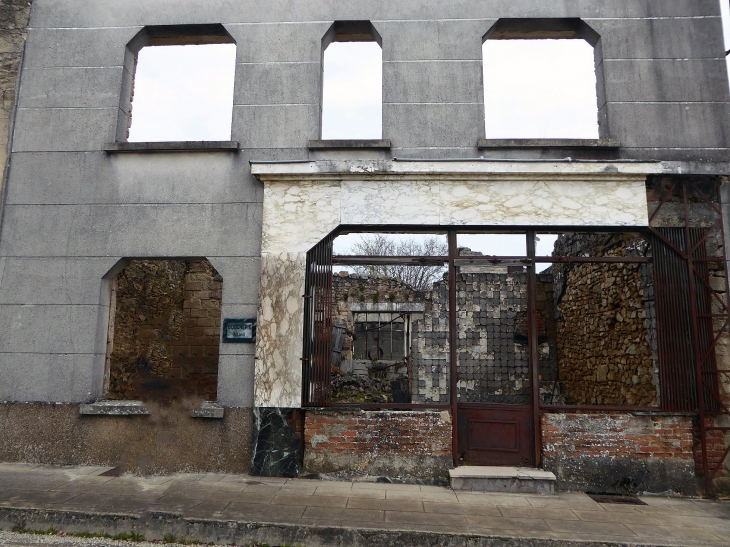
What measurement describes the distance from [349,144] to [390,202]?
92cm

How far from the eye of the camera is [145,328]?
10.3 m

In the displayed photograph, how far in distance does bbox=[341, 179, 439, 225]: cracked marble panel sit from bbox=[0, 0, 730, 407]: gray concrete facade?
43 cm

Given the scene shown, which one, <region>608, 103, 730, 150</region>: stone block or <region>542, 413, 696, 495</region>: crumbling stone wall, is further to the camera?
<region>608, 103, 730, 150</region>: stone block

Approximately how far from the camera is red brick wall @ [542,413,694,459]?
5.98 meters

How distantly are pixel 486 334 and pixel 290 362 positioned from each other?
563 cm

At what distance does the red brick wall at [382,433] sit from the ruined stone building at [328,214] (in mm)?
25

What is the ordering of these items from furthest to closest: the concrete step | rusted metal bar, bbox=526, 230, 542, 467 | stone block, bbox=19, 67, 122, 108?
stone block, bbox=19, 67, 122, 108 < rusted metal bar, bbox=526, 230, 542, 467 < the concrete step

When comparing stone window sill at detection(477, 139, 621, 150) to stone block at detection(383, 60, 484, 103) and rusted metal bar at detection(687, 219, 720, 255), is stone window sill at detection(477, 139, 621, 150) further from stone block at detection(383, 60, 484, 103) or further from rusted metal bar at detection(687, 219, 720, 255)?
rusted metal bar at detection(687, 219, 720, 255)

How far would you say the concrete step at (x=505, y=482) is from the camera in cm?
579

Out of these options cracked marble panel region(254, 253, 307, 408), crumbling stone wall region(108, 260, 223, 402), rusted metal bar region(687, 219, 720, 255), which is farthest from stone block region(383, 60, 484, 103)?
crumbling stone wall region(108, 260, 223, 402)

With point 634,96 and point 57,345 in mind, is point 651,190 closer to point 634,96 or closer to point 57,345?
point 634,96

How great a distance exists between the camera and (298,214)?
6523mm

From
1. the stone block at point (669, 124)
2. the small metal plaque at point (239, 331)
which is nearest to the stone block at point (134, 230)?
the small metal plaque at point (239, 331)

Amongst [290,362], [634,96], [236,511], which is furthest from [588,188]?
[236,511]
